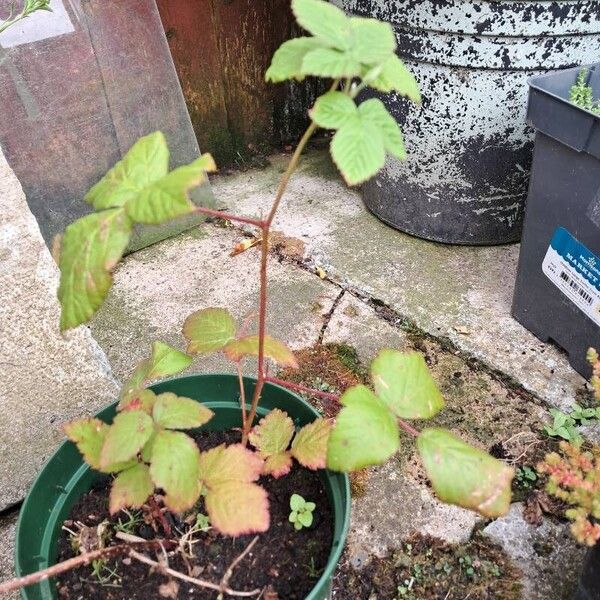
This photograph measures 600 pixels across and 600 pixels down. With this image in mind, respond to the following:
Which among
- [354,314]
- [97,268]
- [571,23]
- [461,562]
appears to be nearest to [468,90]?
[571,23]

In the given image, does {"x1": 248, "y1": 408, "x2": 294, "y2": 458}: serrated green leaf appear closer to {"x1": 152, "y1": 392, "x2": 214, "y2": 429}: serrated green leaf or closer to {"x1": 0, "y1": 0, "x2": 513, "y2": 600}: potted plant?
{"x1": 0, "y1": 0, "x2": 513, "y2": 600}: potted plant

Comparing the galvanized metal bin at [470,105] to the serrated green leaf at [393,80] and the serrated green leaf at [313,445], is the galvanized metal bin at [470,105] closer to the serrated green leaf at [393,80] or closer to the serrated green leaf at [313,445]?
the serrated green leaf at [393,80]

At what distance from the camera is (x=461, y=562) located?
1.23m

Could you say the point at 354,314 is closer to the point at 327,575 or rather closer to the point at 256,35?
the point at 327,575

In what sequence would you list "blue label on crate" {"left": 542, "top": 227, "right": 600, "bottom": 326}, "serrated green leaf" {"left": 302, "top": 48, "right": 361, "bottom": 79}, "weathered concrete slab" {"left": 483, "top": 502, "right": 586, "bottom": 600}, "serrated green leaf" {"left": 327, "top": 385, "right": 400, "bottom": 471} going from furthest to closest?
"blue label on crate" {"left": 542, "top": 227, "right": 600, "bottom": 326} → "weathered concrete slab" {"left": 483, "top": 502, "right": 586, "bottom": 600} → "serrated green leaf" {"left": 327, "top": 385, "right": 400, "bottom": 471} → "serrated green leaf" {"left": 302, "top": 48, "right": 361, "bottom": 79}

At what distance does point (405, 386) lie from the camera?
89 cm

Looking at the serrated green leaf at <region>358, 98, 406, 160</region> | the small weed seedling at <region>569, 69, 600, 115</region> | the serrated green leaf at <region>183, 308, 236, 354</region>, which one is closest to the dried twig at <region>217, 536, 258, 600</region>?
the serrated green leaf at <region>183, 308, 236, 354</region>

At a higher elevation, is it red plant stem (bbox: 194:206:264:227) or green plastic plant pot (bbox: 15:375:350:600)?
red plant stem (bbox: 194:206:264:227)

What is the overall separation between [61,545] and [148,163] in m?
0.71

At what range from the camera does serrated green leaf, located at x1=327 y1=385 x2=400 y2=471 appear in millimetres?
768

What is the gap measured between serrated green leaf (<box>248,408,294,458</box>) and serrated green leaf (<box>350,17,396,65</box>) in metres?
0.61

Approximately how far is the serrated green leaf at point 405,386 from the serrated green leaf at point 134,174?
434 millimetres

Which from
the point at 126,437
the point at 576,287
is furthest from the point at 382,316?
the point at 126,437

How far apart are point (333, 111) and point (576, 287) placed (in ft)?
3.53
